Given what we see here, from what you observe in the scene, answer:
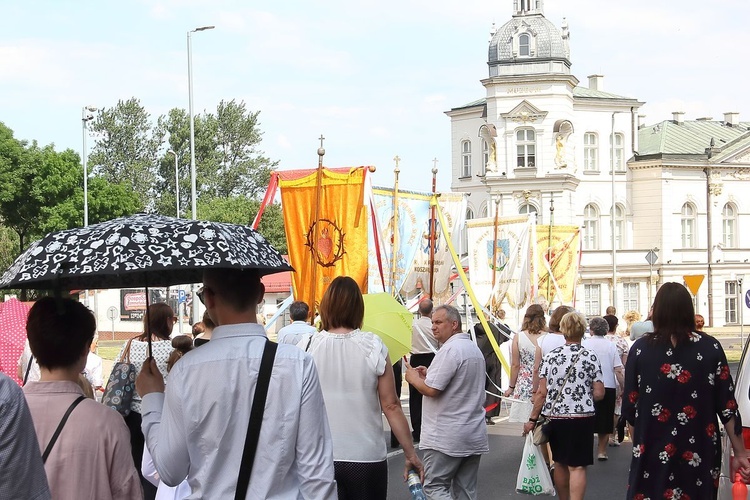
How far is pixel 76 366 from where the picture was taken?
13.7 ft

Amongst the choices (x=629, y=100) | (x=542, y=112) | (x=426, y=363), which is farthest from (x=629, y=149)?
(x=426, y=363)

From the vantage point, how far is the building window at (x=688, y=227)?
64938 mm

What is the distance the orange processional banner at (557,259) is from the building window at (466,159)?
29.8 meters

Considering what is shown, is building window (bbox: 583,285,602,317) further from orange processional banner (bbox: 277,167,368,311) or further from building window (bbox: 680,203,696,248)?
orange processional banner (bbox: 277,167,368,311)

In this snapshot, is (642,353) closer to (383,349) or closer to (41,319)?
(383,349)

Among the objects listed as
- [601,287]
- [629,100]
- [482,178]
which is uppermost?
[629,100]

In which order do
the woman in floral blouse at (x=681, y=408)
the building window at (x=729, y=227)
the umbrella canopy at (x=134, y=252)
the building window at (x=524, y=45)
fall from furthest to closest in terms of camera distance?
1. the building window at (x=729, y=227)
2. the building window at (x=524, y=45)
3. the woman in floral blouse at (x=681, y=408)
4. the umbrella canopy at (x=134, y=252)

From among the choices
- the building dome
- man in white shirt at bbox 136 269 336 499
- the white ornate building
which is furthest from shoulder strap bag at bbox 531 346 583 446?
the building dome

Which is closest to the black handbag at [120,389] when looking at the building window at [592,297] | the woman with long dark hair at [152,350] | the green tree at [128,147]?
the woman with long dark hair at [152,350]

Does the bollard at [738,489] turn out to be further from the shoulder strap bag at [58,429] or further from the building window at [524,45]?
the building window at [524,45]

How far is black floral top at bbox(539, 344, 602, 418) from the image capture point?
30.2 feet

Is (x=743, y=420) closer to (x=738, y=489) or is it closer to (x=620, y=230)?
(x=738, y=489)

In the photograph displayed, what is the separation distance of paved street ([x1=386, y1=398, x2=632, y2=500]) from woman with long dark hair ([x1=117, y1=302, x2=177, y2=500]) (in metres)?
3.80

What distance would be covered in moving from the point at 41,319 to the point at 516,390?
31.8 feet
